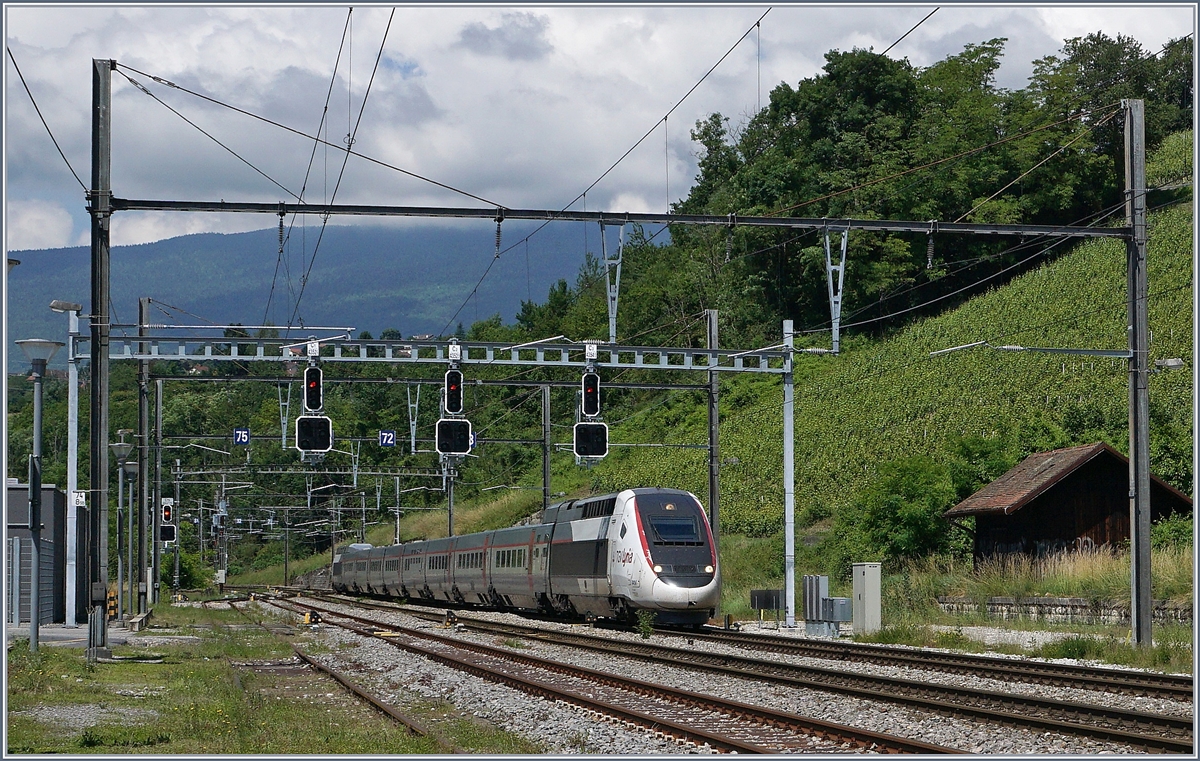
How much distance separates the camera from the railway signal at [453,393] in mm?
28661

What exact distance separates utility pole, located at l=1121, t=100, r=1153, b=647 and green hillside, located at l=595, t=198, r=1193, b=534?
1864 centimetres

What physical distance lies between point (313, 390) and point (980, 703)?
55.2 ft

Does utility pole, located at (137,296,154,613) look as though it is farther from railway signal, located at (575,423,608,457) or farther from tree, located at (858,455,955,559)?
tree, located at (858,455,955,559)

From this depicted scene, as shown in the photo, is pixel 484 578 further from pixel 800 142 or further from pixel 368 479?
pixel 368 479

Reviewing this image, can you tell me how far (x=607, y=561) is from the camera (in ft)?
105

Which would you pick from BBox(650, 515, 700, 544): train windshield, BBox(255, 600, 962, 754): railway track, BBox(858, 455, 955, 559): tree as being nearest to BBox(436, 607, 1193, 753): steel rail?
BBox(255, 600, 962, 754): railway track

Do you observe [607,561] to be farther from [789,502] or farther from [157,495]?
[157,495]

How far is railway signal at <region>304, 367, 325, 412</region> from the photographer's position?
28266mm

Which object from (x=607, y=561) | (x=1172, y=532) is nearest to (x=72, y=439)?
(x=607, y=561)

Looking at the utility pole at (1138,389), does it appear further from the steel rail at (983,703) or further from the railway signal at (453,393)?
the railway signal at (453,393)

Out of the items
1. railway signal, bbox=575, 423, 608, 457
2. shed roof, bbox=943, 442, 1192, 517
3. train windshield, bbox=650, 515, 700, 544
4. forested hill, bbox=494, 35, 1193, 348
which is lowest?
train windshield, bbox=650, 515, 700, 544

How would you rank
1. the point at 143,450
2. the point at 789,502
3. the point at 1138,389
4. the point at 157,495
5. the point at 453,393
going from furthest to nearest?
the point at 157,495 < the point at 143,450 < the point at 789,502 < the point at 453,393 < the point at 1138,389

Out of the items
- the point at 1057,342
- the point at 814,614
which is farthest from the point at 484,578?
the point at 1057,342

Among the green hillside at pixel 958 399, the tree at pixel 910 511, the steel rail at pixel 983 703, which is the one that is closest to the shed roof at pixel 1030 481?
the tree at pixel 910 511
